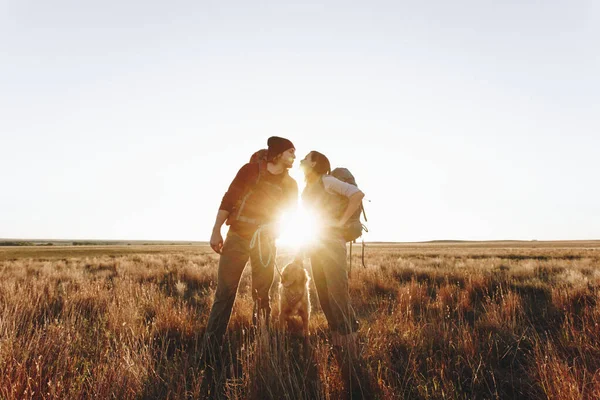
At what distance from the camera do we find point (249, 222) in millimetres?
4270

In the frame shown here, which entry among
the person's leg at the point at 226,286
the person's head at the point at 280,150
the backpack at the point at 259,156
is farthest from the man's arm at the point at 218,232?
the person's head at the point at 280,150

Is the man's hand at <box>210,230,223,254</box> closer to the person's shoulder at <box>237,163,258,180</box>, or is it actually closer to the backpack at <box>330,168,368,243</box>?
the person's shoulder at <box>237,163,258,180</box>

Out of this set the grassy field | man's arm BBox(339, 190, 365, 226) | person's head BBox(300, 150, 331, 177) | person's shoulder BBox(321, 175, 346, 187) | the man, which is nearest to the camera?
the grassy field

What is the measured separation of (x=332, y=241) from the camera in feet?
12.3

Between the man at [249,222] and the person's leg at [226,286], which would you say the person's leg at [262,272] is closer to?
the man at [249,222]

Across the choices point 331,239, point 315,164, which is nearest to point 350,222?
point 331,239

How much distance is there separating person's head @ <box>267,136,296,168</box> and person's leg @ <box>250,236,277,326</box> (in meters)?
1.02

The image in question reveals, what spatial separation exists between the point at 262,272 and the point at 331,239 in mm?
1258

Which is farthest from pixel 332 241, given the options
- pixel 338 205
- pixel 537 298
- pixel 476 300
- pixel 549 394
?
pixel 537 298

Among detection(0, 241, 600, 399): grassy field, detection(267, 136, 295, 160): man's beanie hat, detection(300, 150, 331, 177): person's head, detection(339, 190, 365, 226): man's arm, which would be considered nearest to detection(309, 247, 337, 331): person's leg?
detection(0, 241, 600, 399): grassy field

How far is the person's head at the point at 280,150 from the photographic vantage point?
4234mm

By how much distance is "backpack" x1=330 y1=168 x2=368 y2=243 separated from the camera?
385 cm

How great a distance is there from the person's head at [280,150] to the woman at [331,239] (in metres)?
0.29

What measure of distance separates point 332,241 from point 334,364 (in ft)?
4.04
